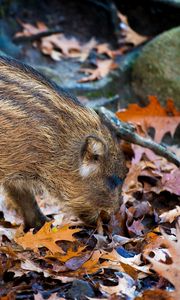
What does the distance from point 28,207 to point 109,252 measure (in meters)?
1.01

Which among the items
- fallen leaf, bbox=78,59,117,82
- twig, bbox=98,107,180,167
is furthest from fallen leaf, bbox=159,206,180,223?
fallen leaf, bbox=78,59,117,82

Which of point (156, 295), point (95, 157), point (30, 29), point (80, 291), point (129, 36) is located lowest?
point (80, 291)

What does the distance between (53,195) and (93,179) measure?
0.35m

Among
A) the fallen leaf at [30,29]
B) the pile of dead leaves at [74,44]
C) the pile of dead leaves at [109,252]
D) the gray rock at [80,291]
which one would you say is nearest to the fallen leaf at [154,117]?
the pile of dead leaves at [109,252]

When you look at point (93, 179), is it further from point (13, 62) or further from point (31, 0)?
point (31, 0)

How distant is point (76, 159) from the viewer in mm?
5383

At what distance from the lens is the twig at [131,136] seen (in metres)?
6.49

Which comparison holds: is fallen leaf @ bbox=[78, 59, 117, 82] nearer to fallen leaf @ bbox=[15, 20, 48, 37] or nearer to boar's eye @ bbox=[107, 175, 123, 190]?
fallen leaf @ bbox=[15, 20, 48, 37]

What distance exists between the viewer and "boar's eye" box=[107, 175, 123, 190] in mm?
5645

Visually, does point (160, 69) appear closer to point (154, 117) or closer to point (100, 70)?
point (100, 70)

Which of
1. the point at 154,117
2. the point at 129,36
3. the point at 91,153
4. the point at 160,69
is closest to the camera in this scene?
the point at 91,153

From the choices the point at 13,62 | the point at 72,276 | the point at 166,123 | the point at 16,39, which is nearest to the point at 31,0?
the point at 16,39

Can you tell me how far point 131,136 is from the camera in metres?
6.50

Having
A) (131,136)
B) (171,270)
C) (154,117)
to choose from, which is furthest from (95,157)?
(154,117)
